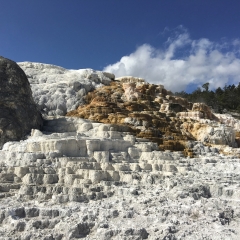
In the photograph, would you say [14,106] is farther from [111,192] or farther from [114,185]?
[111,192]

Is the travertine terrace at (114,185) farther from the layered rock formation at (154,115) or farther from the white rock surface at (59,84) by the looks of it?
the white rock surface at (59,84)

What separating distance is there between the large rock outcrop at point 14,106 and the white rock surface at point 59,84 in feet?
11.4

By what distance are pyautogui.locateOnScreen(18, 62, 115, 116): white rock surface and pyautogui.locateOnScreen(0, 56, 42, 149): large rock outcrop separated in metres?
3.46

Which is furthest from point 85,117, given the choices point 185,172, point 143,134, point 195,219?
point 195,219

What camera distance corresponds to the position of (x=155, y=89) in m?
23.1

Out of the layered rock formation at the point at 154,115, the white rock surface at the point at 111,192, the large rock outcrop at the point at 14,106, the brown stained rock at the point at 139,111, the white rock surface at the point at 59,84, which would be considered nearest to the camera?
the white rock surface at the point at 111,192

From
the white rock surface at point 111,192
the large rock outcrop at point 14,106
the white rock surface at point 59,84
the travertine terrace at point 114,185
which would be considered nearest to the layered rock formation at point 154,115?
the travertine terrace at point 114,185

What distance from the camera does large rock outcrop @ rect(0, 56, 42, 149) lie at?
13422 millimetres

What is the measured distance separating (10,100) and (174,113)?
34.6 feet

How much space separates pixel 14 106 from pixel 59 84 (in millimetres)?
6368

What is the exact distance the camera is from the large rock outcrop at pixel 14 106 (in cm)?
1342

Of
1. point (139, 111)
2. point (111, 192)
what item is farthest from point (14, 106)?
point (139, 111)

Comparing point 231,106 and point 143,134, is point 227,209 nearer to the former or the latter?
point 143,134

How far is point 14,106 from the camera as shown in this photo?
1438 cm
